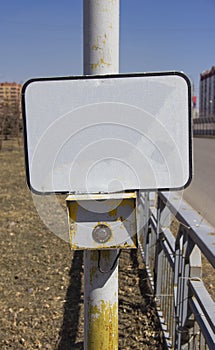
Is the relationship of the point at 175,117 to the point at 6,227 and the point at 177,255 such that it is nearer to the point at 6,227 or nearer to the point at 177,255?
the point at 177,255

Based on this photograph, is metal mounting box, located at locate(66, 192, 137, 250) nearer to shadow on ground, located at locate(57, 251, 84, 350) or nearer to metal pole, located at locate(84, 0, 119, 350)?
metal pole, located at locate(84, 0, 119, 350)

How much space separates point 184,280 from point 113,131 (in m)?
1.36

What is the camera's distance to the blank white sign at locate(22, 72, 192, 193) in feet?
4.26

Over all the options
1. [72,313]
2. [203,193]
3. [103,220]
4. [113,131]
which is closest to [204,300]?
[103,220]

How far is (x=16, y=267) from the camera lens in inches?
196

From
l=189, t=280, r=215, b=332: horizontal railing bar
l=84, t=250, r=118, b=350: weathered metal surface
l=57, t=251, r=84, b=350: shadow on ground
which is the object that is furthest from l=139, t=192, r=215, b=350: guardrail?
l=57, t=251, r=84, b=350: shadow on ground

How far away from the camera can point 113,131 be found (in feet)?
4.29

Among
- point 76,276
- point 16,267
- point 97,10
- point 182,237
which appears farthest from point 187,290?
point 16,267

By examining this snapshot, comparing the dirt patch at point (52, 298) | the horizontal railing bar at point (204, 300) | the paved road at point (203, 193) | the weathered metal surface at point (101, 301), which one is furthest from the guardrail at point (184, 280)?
the paved road at point (203, 193)

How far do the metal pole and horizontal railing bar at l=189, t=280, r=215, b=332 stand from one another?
0.53 meters

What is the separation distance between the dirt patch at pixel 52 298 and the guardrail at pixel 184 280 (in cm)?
23

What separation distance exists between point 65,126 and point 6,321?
2784mm

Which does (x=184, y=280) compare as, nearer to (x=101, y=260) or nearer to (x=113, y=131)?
(x=101, y=260)

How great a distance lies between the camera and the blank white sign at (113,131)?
4.26ft
